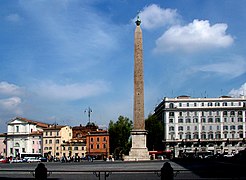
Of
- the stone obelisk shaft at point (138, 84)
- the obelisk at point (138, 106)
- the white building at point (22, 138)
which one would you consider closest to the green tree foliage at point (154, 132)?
the white building at point (22, 138)

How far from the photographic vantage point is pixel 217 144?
290ft

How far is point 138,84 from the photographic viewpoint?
43.7 m

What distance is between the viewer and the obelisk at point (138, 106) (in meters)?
43.4

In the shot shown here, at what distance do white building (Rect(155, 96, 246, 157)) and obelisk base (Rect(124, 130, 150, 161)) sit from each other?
43.3m

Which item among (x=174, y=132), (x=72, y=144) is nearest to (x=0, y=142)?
(x=72, y=144)

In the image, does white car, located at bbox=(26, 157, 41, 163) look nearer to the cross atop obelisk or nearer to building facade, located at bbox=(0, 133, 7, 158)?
building facade, located at bbox=(0, 133, 7, 158)

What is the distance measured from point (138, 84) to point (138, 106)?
232 cm

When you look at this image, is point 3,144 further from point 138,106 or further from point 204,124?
point 138,106

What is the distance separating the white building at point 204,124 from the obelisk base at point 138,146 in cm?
4331

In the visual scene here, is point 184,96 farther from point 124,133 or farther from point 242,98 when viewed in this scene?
point 124,133

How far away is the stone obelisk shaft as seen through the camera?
4334 centimetres

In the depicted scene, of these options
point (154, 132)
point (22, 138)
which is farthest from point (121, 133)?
point (22, 138)

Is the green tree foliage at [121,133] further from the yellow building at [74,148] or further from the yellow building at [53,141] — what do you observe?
the yellow building at [53,141]

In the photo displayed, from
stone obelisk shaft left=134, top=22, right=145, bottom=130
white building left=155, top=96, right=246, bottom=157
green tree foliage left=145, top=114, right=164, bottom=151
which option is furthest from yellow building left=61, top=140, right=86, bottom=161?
stone obelisk shaft left=134, top=22, right=145, bottom=130
